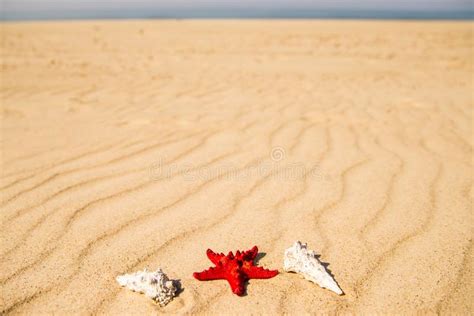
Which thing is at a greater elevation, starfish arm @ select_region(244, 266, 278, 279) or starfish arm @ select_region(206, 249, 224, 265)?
starfish arm @ select_region(206, 249, 224, 265)

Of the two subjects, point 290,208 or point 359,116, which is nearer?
point 290,208

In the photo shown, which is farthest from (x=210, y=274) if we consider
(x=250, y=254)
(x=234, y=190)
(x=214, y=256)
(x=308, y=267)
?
(x=234, y=190)

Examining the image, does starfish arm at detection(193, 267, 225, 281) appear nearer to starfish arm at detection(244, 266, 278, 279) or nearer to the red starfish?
the red starfish

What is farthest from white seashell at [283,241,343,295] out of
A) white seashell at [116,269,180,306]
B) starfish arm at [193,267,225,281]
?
white seashell at [116,269,180,306]

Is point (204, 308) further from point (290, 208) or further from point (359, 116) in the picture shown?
point (359, 116)

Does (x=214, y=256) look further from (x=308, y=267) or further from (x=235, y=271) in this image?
(x=308, y=267)

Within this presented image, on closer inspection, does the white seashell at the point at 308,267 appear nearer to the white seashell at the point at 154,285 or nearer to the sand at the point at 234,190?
the sand at the point at 234,190

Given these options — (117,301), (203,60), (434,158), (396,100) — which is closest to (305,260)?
(117,301)
